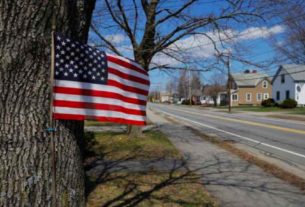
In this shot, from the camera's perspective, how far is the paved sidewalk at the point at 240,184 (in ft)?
23.2

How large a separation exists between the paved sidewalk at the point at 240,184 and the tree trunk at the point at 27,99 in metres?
4.22

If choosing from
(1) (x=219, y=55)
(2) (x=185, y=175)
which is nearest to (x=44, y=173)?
(2) (x=185, y=175)

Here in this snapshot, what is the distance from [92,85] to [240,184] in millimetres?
5439

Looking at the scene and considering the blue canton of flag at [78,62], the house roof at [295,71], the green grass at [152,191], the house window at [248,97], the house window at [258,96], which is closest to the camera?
the blue canton of flag at [78,62]

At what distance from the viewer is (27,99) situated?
308 cm

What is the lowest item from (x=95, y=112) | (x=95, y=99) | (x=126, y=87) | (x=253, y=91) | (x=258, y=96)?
(x=95, y=112)

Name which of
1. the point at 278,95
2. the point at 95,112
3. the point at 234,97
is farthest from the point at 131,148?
the point at 234,97

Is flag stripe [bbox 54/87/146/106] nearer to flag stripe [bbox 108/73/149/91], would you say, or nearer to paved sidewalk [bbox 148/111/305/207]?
flag stripe [bbox 108/73/149/91]

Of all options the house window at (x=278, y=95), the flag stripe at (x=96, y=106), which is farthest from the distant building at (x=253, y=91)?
the flag stripe at (x=96, y=106)

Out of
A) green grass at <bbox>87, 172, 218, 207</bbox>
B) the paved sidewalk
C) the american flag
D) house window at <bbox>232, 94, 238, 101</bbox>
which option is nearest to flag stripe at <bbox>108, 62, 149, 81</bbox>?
the american flag

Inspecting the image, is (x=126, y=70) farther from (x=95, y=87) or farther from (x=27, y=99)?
(x=27, y=99)

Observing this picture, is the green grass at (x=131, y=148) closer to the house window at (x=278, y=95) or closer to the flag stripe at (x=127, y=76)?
the flag stripe at (x=127, y=76)

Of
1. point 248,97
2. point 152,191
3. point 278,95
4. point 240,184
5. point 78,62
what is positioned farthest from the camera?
point 248,97

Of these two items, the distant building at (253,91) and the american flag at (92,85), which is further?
the distant building at (253,91)
